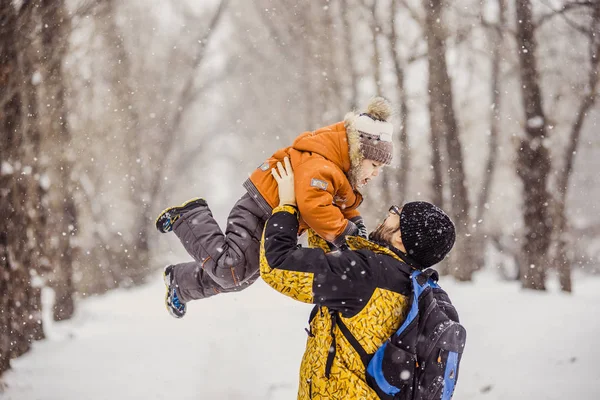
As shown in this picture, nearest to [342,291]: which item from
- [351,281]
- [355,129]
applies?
[351,281]

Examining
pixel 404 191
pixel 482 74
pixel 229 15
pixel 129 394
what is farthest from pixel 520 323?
pixel 229 15

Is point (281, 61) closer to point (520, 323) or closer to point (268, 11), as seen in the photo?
point (268, 11)

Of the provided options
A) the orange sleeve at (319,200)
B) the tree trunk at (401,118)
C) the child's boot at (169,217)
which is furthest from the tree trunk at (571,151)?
the child's boot at (169,217)

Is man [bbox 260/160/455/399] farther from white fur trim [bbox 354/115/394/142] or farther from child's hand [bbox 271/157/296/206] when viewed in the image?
white fur trim [bbox 354/115/394/142]

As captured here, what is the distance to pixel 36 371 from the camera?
4422 millimetres

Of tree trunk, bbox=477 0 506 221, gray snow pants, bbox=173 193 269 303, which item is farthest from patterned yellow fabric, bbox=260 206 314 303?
tree trunk, bbox=477 0 506 221

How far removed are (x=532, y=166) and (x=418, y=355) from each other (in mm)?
5593

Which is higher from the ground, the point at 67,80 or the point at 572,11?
the point at 67,80

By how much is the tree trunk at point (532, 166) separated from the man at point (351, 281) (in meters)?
5.33

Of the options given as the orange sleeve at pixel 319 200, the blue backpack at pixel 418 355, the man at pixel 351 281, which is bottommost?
the blue backpack at pixel 418 355

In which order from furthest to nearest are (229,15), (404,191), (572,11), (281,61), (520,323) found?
(229,15)
(281,61)
(404,191)
(572,11)
(520,323)

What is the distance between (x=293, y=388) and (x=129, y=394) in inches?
55.5

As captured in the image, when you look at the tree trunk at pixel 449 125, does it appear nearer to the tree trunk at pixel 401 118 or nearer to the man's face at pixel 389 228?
the tree trunk at pixel 401 118

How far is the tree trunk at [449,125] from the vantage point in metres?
8.49
